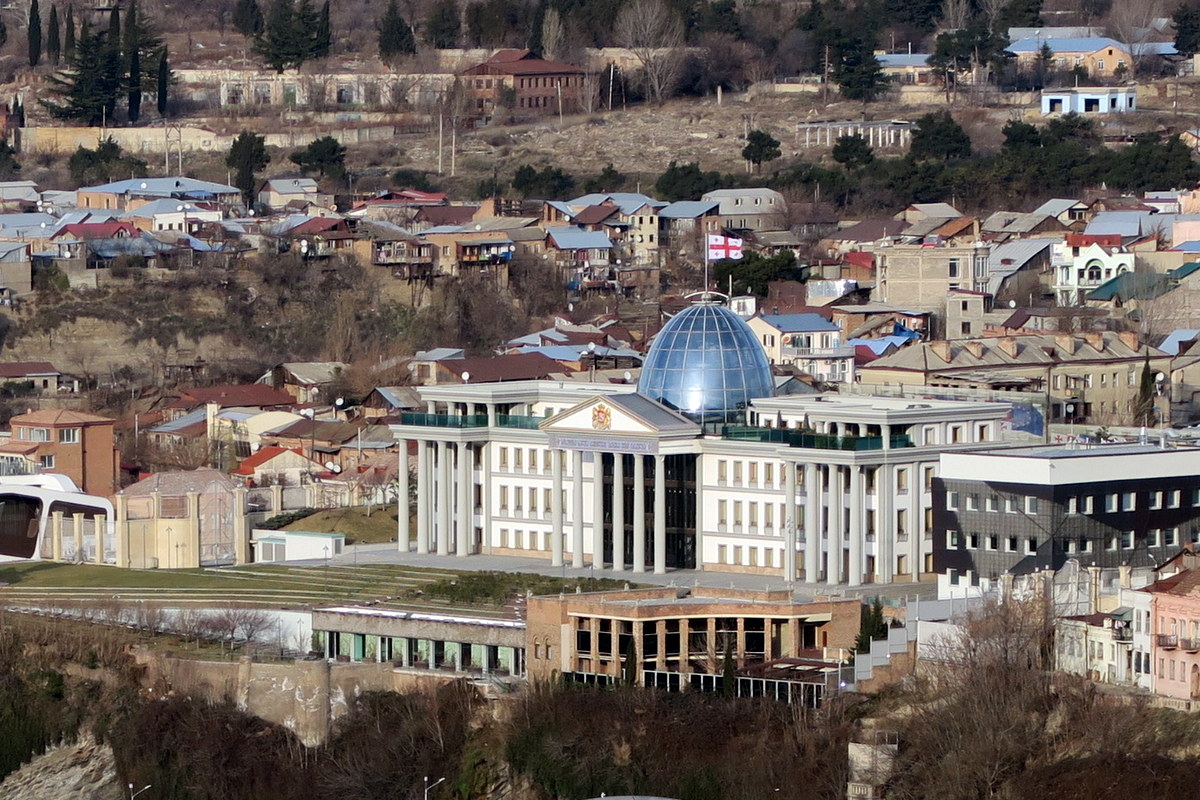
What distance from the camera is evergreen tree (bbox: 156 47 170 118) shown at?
531 feet

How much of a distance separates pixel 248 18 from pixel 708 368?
3863 inches

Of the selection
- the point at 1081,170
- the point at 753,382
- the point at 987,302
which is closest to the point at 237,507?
the point at 753,382

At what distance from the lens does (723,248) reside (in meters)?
116

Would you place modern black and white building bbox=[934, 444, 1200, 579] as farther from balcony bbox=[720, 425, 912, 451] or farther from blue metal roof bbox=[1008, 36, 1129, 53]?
blue metal roof bbox=[1008, 36, 1129, 53]

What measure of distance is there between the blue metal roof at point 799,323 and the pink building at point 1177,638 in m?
40.1

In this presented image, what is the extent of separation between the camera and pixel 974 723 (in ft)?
208

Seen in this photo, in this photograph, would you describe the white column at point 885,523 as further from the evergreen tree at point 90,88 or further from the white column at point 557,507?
the evergreen tree at point 90,88

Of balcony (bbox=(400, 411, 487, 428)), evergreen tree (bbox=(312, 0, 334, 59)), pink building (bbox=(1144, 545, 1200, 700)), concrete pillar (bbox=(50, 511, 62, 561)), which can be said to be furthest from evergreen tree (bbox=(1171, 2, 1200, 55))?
pink building (bbox=(1144, 545, 1200, 700))

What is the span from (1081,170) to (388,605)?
223ft

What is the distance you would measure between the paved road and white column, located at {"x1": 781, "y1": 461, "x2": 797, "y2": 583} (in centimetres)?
37

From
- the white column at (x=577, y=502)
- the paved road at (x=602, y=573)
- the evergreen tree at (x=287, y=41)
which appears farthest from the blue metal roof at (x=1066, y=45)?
the white column at (x=577, y=502)

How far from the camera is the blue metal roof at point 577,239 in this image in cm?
13338

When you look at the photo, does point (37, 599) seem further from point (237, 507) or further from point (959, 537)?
point (959, 537)

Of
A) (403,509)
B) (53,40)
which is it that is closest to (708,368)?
(403,509)
